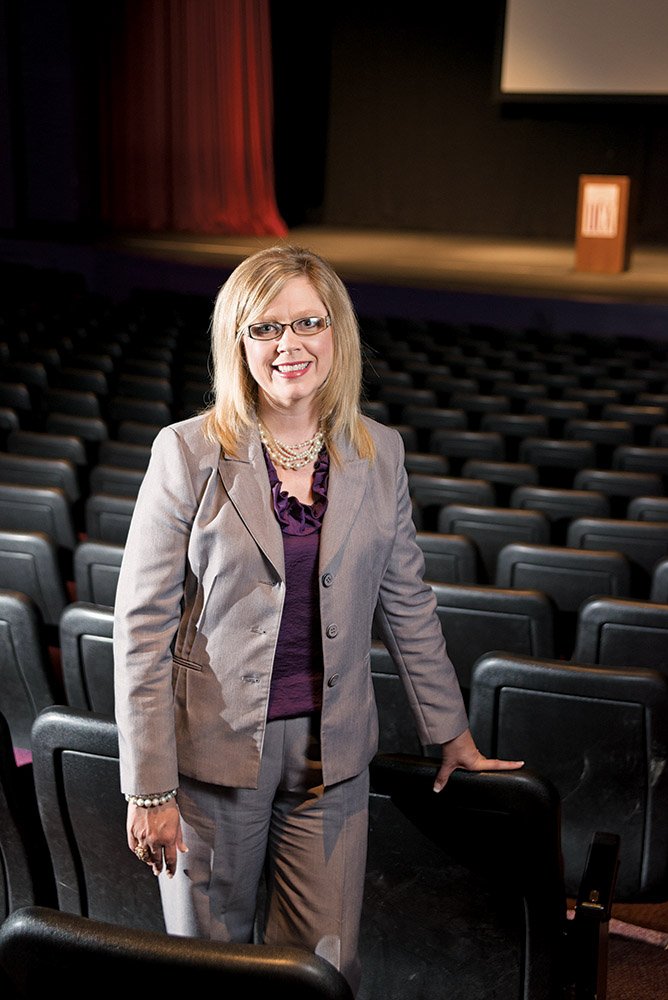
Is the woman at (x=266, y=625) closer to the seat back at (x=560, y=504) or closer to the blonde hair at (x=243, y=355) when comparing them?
the blonde hair at (x=243, y=355)

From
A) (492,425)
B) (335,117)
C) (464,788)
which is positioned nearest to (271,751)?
(464,788)

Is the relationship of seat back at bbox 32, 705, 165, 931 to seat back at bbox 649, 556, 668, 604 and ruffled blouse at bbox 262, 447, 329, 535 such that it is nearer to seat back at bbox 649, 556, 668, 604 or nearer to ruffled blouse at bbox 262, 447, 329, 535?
ruffled blouse at bbox 262, 447, 329, 535

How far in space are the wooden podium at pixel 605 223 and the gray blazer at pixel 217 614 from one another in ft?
35.2

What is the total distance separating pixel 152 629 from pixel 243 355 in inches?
16.2

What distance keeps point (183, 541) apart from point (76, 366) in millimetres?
Answer: 5496

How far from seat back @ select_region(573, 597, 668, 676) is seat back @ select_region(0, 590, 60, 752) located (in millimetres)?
1180

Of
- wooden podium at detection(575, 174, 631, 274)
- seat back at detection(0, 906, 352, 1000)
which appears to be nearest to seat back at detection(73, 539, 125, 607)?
seat back at detection(0, 906, 352, 1000)

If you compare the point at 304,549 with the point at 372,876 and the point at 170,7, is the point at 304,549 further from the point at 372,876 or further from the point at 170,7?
the point at 170,7

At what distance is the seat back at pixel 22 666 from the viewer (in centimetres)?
231

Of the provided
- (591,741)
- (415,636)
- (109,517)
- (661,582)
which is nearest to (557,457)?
(661,582)

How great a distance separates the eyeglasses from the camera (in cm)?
156

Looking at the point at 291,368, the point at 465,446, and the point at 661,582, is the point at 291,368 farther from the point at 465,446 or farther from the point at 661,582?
the point at 465,446

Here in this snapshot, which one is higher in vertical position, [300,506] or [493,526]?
[300,506]

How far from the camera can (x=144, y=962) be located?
3.49ft
